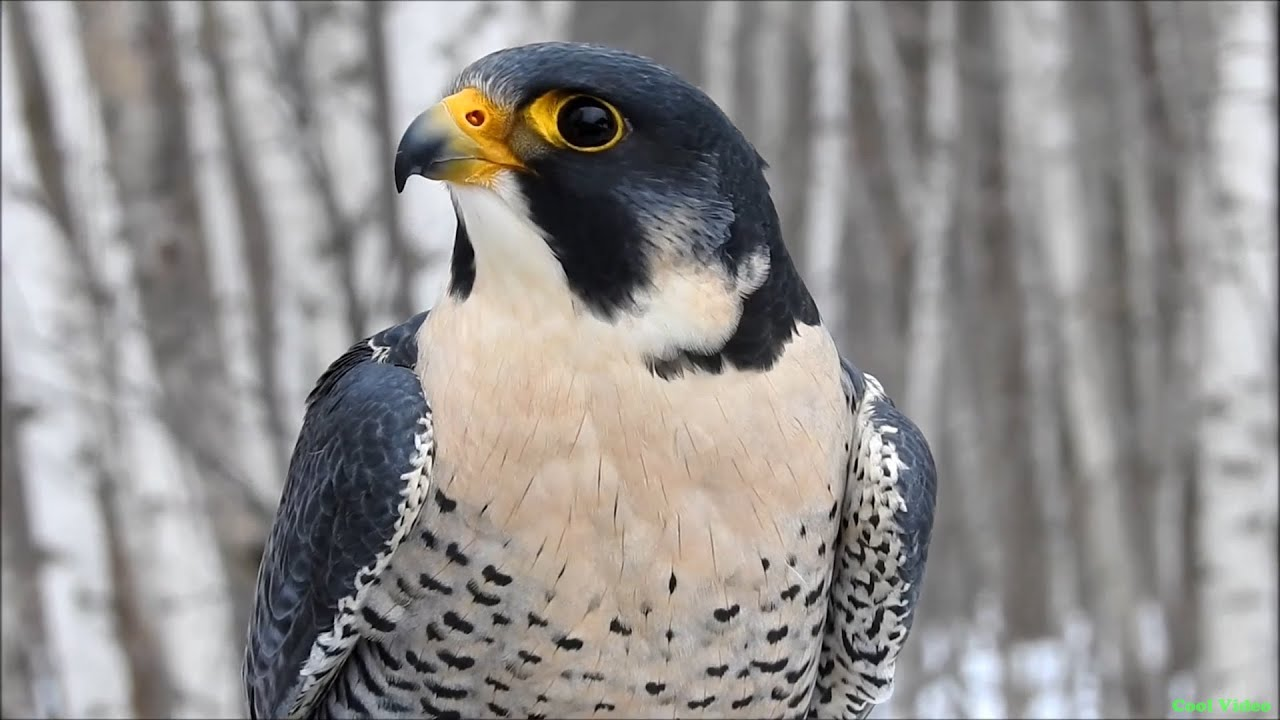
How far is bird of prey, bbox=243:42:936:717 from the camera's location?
5.81 feet

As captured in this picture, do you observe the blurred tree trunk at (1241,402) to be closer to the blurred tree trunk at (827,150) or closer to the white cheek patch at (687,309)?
the blurred tree trunk at (827,150)

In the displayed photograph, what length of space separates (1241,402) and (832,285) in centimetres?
146

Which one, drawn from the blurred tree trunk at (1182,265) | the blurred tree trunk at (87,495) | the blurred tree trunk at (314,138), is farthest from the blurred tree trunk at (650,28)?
the blurred tree trunk at (87,495)

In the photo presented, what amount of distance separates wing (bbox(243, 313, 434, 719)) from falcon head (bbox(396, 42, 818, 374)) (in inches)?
11.8

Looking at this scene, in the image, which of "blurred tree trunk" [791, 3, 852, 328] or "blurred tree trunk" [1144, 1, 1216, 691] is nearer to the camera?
"blurred tree trunk" [791, 3, 852, 328]

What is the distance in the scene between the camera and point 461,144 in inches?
69.1

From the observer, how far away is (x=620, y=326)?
6.00 ft

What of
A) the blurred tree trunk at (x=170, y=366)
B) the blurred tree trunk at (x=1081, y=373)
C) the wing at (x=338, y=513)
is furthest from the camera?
the blurred tree trunk at (x=1081, y=373)

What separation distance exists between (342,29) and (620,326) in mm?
2020

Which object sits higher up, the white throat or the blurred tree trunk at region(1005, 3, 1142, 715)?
the white throat

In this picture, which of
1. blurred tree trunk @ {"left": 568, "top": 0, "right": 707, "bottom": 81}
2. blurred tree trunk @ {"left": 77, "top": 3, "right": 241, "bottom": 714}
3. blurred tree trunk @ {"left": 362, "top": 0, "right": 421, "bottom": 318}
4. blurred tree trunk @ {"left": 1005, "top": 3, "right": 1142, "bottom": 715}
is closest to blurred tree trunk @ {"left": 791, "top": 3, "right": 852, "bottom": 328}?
blurred tree trunk @ {"left": 568, "top": 0, "right": 707, "bottom": 81}

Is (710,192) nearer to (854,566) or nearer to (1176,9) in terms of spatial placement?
(854,566)

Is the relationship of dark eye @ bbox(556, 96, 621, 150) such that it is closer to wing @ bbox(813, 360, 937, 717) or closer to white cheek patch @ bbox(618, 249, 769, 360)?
white cheek patch @ bbox(618, 249, 769, 360)

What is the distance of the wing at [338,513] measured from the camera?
6.31 ft
